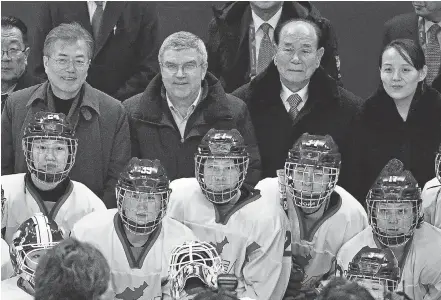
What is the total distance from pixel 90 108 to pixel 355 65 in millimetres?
1518

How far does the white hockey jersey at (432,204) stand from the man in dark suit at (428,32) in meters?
0.62

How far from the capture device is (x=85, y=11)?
6234 mm

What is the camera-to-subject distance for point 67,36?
5711 millimetres

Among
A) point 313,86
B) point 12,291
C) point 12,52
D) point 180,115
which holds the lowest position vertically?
point 12,291

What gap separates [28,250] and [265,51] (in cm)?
187

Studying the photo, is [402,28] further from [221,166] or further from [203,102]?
[221,166]

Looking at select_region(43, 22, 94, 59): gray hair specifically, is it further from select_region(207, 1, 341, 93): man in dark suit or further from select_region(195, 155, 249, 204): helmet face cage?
select_region(195, 155, 249, 204): helmet face cage

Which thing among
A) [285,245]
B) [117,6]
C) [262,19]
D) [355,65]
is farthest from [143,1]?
[285,245]

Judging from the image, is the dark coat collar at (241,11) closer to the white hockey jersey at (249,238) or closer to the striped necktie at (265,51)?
the striped necktie at (265,51)

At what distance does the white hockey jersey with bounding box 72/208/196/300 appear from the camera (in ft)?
17.0

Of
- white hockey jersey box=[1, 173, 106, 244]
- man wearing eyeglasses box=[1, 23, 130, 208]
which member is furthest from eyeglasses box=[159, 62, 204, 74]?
white hockey jersey box=[1, 173, 106, 244]

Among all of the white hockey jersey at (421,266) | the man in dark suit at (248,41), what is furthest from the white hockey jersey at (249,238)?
the man in dark suit at (248,41)

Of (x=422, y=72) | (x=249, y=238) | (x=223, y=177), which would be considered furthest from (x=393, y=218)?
(x=422, y=72)

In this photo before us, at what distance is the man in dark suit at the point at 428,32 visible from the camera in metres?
6.08
